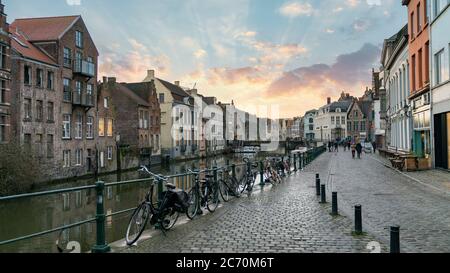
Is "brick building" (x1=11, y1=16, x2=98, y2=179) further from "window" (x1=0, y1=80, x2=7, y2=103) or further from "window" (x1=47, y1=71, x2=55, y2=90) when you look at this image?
"window" (x1=0, y1=80, x2=7, y2=103)

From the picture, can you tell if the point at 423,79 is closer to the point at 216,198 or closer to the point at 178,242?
the point at 216,198

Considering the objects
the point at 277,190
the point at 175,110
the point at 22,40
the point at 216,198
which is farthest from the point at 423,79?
the point at 175,110

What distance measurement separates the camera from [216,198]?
38.4 feet

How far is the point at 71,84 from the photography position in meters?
37.3

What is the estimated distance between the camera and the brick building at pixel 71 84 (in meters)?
35.0

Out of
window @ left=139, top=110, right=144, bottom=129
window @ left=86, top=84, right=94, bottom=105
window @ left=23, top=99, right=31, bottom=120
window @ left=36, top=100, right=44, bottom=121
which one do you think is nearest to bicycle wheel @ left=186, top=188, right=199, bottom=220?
window @ left=23, top=99, right=31, bottom=120

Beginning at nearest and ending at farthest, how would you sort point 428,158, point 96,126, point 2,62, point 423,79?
point 428,158 < point 423,79 < point 2,62 < point 96,126

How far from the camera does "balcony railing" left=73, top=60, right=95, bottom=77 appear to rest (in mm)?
37719

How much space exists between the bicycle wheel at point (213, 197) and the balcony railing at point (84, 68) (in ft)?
98.7

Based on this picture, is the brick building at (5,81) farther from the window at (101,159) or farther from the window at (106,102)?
the window at (106,102)

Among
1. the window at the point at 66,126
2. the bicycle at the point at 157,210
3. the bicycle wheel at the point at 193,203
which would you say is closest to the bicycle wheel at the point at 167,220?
the bicycle at the point at 157,210

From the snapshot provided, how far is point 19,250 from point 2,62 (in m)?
21.9

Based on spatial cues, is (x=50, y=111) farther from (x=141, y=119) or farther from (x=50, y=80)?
(x=141, y=119)

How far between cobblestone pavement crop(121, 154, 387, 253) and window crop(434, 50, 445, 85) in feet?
44.5
